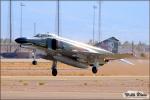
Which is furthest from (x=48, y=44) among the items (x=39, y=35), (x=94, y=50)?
(x=94, y=50)

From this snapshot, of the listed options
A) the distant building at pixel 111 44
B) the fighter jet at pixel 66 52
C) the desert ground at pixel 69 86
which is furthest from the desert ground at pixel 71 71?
the fighter jet at pixel 66 52

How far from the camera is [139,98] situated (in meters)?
24.5

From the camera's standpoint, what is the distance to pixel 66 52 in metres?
46.8

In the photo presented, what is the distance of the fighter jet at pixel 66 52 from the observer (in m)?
45.3

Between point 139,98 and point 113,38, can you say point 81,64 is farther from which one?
point 139,98

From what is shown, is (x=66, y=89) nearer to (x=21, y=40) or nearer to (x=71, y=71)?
(x=21, y=40)

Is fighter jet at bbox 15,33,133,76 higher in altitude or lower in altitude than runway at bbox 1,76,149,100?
higher

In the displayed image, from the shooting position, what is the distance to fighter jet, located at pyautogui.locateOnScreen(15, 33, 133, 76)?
1785 inches

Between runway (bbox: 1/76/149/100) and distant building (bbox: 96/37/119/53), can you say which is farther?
distant building (bbox: 96/37/119/53)

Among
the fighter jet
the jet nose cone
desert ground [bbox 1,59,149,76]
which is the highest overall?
the jet nose cone

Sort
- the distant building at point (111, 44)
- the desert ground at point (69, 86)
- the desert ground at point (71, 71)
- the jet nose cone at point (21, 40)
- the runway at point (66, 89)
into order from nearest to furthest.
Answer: the runway at point (66, 89) → the desert ground at point (69, 86) → the jet nose cone at point (21, 40) → the distant building at point (111, 44) → the desert ground at point (71, 71)

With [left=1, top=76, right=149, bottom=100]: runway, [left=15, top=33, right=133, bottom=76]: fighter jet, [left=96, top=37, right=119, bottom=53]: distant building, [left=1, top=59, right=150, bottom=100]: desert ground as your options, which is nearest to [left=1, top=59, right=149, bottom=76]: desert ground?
[left=1, top=59, right=150, bottom=100]: desert ground

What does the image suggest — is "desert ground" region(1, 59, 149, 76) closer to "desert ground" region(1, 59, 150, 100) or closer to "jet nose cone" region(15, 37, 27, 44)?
"desert ground" region(1, 59, 150, 100)

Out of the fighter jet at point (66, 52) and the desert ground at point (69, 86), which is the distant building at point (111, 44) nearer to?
the fighter jet at point (66, 52)
